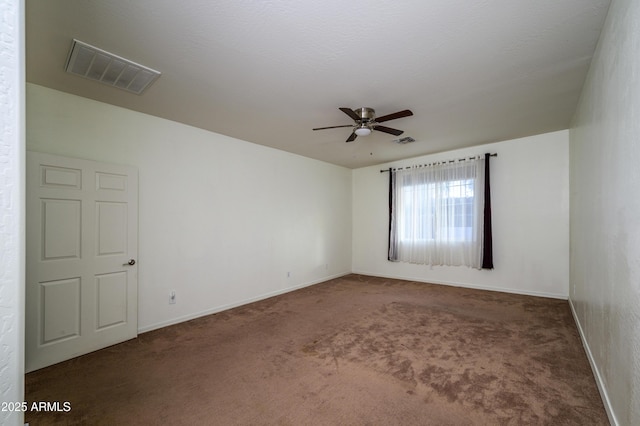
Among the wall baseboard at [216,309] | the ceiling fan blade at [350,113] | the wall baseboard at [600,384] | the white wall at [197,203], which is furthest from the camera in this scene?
the wall baseboard at [216,309]

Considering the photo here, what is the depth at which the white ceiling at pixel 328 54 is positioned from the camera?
5.84 feet

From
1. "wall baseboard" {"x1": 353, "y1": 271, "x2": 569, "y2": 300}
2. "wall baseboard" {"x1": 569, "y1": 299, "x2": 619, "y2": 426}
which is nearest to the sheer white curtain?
"wall baseboard" {"x1": 353, "y1": 271, "x2": 569, "y2": 300}

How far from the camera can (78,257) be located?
275 centimetres

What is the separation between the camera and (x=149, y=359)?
2.60 metres

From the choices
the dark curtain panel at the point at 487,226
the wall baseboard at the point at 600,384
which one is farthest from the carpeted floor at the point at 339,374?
the dark curtain panel at the point at 487,226

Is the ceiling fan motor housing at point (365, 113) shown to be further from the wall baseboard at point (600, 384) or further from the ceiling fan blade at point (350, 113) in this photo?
the wall baseboard at point (600, 384)

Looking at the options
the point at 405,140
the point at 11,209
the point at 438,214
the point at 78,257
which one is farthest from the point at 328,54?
the point at 438,214

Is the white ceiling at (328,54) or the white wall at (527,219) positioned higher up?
the white ceiling at (328,54)

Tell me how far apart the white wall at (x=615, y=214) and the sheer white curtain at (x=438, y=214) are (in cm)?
245

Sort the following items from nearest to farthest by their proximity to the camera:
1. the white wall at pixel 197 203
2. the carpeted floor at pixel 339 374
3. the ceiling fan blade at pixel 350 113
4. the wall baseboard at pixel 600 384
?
the wall baseboard at pixel 600 384, the carpeted floor at pixel 339 374, the ceiling fan blade at pixel 350 113, the white wall at pixel 197 203

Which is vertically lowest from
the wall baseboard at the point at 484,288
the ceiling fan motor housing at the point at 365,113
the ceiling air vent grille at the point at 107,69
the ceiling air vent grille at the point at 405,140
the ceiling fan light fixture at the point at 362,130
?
the wall baseboard at the point at 484,288

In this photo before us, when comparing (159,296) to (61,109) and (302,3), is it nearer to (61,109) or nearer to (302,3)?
(61,109)

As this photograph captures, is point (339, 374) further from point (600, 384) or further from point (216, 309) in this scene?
point (216, 309)

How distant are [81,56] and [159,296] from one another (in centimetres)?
258
